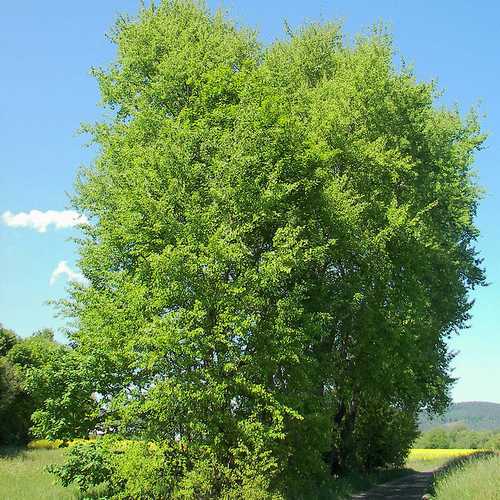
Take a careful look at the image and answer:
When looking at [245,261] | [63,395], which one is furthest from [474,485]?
[63,395]

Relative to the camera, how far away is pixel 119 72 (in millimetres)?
24141

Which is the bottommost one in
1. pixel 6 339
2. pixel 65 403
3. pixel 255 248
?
pixel 65 403

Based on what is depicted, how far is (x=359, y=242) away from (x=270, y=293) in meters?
5.36

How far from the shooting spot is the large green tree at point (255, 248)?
1444 cm

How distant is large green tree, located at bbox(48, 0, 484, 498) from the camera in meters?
14.4

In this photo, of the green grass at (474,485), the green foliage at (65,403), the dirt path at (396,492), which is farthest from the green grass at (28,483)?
the green grass at (474,485)

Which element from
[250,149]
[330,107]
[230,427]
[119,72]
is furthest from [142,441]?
[119,72]

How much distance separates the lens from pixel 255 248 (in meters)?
18.2

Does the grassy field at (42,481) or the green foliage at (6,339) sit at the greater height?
the green foliage at (6,339)

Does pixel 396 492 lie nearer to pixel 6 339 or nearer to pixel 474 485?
pixel 474 485

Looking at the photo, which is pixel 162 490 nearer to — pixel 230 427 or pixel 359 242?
pixel 230 427

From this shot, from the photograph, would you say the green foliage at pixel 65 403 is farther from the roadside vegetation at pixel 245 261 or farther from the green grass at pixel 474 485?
the green grass at pixel 474 485

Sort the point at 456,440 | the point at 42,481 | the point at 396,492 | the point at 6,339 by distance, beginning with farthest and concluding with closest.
A: 1. the point at 456,440
2. the point at 6,339
3. the point at 396,492
4. the point at 42,481

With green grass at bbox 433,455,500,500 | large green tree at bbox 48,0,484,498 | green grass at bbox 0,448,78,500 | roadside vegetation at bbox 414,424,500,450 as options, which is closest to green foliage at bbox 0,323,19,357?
green grass at bbox 0,448,78,500
